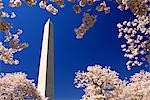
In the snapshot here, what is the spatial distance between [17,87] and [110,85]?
6641 millimetres

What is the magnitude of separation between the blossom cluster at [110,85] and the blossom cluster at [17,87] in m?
4.05

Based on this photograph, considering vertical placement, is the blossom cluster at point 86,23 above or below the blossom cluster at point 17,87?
below

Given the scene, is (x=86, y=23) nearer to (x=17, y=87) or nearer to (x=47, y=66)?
(x=47, y=66)

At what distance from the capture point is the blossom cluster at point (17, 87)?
61.0 ft

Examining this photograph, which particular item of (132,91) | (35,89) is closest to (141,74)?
(132,91)

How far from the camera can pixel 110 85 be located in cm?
2334

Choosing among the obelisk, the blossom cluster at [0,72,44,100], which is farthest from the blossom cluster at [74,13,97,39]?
the blossom cluster at [0,72,44,100]

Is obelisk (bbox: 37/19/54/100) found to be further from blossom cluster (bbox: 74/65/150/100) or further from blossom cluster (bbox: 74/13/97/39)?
blossom cluster (bbox: 74/13/97/39)

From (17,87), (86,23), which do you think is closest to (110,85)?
(17,87)

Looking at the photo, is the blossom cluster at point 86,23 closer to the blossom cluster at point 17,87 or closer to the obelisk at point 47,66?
the obelisk at point 47,66

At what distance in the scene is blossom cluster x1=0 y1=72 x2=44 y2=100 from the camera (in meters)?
18.6

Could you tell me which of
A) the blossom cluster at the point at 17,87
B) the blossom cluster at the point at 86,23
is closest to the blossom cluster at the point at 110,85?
the blossom cluster at the point at 17,87

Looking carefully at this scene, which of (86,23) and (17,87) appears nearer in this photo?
(86,23)

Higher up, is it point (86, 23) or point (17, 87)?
point (17, 87)
